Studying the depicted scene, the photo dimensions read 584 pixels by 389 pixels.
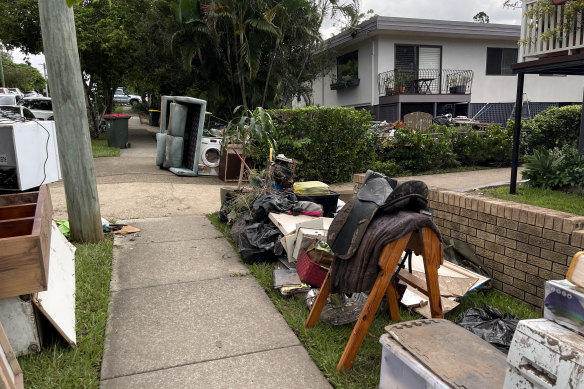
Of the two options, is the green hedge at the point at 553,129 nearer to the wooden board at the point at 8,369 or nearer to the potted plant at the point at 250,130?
the potted plant at the point at 250,130

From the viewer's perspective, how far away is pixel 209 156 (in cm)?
1055

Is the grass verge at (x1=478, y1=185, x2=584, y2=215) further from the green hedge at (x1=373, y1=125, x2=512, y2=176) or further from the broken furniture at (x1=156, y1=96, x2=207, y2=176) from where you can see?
the broken furniture at (x1=156, y1=96, x2=207, y2=176)

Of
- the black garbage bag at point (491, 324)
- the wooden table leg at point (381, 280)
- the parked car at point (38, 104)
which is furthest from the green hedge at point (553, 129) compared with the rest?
the parked car at point (38, 104)

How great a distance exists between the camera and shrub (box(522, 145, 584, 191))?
711 centimetres

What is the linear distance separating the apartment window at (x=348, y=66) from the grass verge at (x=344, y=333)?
57.9 ft

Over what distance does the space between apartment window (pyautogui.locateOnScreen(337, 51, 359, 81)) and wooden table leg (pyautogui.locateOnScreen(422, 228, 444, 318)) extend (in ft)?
60.8

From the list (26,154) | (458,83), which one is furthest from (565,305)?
(458,83)

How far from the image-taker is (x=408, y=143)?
10578 millimetres

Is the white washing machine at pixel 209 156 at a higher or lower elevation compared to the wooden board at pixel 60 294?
higher

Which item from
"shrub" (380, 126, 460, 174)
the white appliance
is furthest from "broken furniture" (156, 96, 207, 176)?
the white appliance

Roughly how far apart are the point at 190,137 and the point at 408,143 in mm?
5277

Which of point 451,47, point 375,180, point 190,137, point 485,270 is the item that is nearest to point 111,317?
point 375,180

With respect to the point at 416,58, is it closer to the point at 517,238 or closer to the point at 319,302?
the point at 517,238

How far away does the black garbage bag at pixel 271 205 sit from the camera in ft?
17.3
